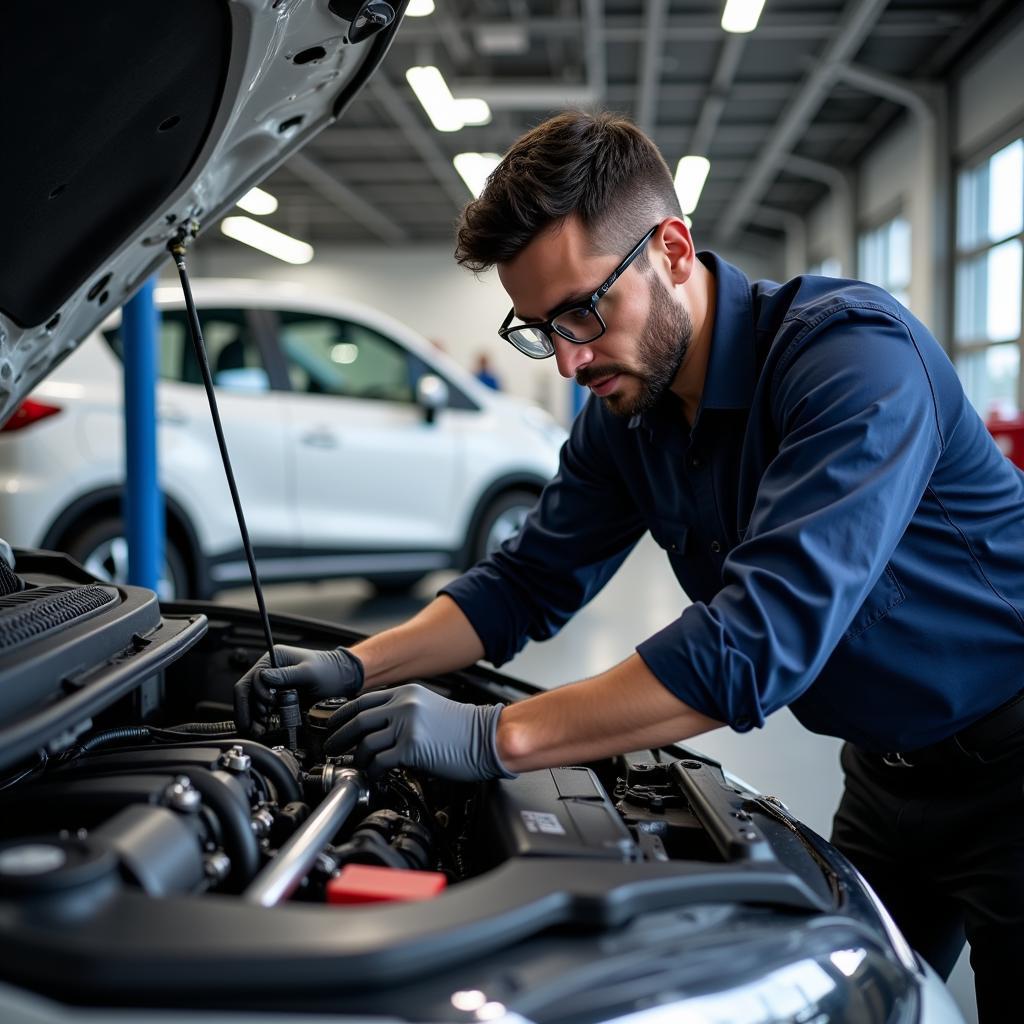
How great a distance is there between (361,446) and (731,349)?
3358 mm

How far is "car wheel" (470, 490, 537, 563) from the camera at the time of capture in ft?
16.8

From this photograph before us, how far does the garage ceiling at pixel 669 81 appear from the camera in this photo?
7625mm

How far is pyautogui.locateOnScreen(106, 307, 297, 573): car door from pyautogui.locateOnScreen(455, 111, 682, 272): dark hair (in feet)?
9.48

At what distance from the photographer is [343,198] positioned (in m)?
13.5

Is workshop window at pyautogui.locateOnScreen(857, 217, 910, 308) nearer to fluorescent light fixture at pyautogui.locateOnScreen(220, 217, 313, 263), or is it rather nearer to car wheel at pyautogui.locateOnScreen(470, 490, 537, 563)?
car wheel at pyautogui.locateOnScreen(470, 490, 537, 563)

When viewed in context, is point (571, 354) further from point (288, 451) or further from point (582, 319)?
point (288, 451)

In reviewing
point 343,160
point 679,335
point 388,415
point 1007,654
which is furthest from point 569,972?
point 343,160

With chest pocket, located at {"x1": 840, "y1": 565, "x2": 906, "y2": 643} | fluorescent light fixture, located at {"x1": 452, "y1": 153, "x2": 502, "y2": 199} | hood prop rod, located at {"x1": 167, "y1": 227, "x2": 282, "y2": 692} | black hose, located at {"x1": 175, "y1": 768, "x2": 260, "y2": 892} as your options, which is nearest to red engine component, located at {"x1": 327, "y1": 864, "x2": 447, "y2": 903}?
black hose, located at {"x1": 175, "y1": 768, "x2": 260, "y2": 892}

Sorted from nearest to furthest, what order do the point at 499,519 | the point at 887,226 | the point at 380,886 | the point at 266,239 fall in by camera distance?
the point at 380,886
the point at 499,519
the point at 887,226
the point at 266,239

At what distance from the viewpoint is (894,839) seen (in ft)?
4.76

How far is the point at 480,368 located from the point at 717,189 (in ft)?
13.3

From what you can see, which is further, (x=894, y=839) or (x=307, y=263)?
(x=307, y=263)

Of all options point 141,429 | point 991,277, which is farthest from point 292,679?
point 991,277

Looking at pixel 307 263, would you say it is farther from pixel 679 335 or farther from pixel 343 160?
pixel 679 335
